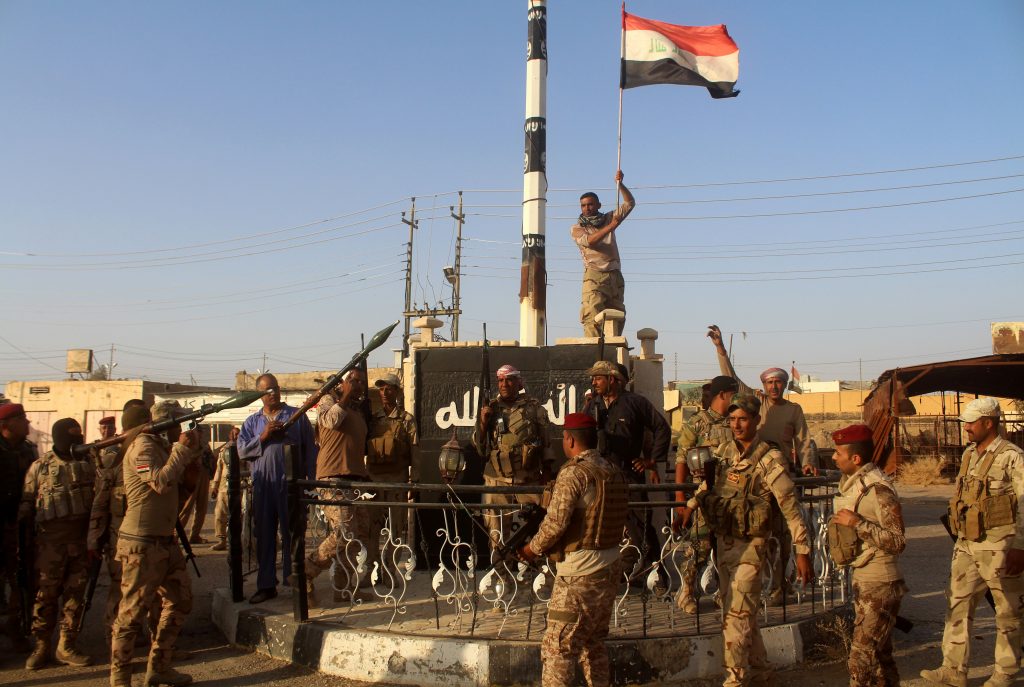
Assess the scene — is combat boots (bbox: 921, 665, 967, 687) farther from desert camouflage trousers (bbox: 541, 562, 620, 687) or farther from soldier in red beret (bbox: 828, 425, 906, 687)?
desert camouflage trousers (bbox: 541, 562, 620, 687)

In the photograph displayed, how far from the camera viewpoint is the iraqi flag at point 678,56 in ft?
42.0

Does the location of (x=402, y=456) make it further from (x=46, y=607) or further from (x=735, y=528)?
(x=735, y=528)

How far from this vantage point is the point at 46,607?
625 cm

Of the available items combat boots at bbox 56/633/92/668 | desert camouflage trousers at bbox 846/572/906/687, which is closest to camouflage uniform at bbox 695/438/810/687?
desert camouflage trousers at bbox 846/572/906/687

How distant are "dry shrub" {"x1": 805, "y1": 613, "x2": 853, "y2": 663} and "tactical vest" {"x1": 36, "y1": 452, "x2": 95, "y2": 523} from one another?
554cm

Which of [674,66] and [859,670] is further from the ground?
[674,66]

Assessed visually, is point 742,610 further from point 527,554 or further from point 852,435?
point 527,554

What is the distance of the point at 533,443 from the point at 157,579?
9.71ft

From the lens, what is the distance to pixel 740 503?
4.83 m

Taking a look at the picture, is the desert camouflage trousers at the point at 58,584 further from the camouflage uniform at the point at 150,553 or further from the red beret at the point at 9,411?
Result: the red beret at the point at 9,411

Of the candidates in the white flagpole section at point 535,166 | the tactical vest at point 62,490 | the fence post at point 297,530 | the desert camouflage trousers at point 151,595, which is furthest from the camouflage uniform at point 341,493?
the white flagpole section at point 535,166

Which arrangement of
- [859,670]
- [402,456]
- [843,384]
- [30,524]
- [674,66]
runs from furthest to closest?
[843,384] < [674,66] < [402,456] < [30,524] < [859,670]

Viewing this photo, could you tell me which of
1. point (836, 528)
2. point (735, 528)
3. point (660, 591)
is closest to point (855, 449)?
point (836, 528)

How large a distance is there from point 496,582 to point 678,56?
9.28 m
